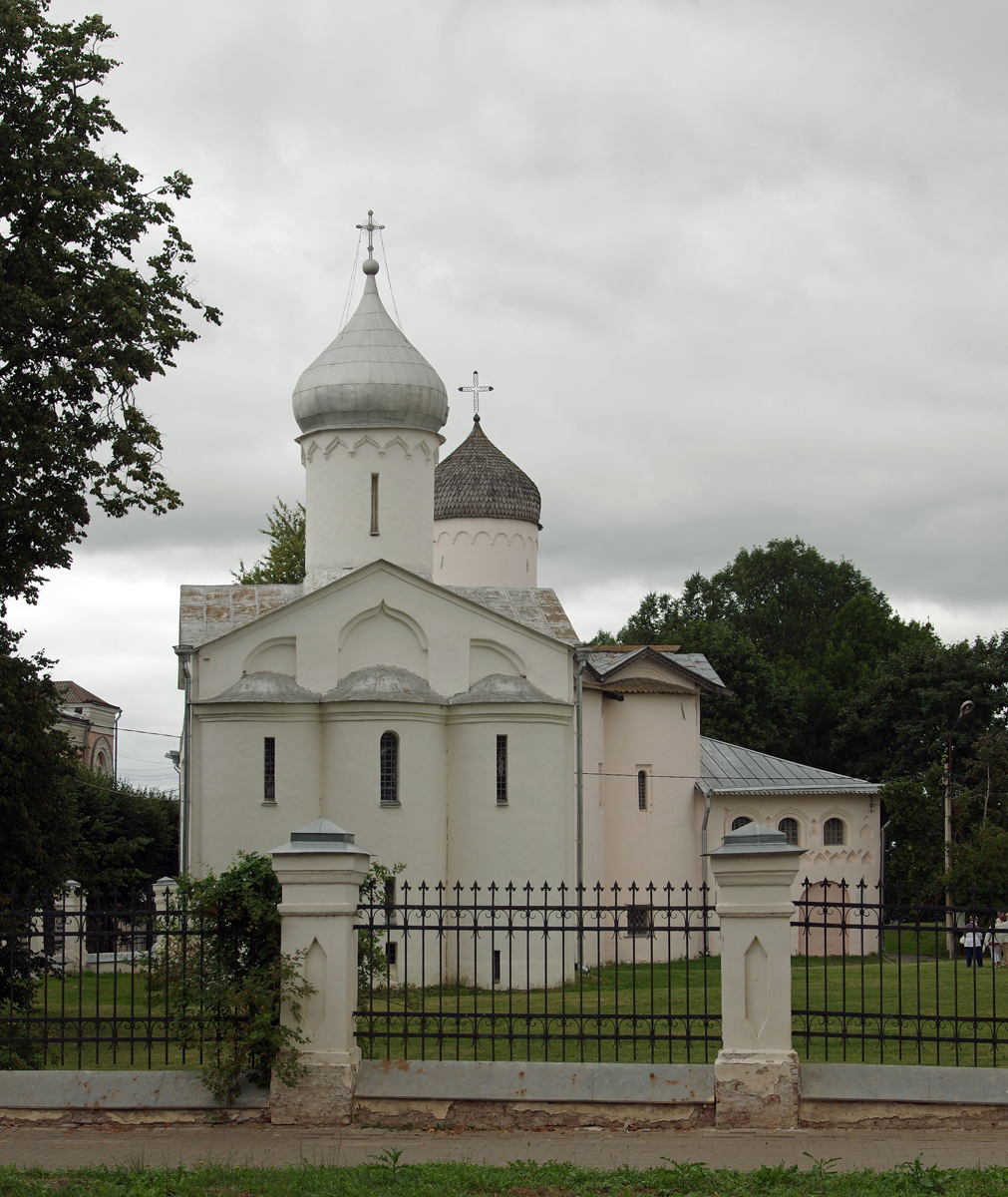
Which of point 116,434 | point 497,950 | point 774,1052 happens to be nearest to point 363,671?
point 497,950

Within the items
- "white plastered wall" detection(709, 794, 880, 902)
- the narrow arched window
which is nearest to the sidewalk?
"white plastered wall" detection(709, 794, 880, 902)

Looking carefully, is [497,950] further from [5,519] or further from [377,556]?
[5,519]

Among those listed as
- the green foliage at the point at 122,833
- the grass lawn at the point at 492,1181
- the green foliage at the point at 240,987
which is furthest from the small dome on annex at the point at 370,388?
the grass lawn at the point at 492,1181

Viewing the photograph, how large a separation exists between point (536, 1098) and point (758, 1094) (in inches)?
57.3

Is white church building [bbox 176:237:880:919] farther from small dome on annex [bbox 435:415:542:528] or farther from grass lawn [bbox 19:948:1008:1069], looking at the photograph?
small dome on annex [bbox 435:415:542:528]

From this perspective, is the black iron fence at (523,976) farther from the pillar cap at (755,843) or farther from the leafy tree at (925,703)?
the leafy tree at (925,703)

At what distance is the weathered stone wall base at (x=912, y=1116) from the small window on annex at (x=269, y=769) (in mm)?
14094

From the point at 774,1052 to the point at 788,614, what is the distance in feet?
154

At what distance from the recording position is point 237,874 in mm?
9852

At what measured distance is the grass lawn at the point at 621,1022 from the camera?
949cm

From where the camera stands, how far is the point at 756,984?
30.3 ft

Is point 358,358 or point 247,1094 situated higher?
point 358,358

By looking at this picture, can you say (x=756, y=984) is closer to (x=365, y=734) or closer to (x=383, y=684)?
(x=365, y=734)

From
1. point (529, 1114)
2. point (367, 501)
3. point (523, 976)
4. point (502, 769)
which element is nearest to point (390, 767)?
point (502, 769)
